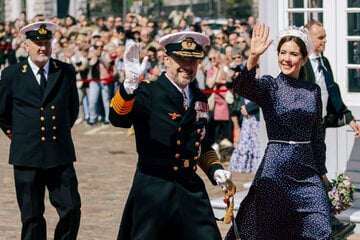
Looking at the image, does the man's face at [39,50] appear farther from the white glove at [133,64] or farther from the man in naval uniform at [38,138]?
the white glove at [133,64]

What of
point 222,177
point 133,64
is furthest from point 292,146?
point 133,64

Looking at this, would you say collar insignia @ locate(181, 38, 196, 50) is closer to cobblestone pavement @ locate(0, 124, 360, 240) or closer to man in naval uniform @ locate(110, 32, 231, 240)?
man in naval uniform @ locate(110, 32, 231, 240)

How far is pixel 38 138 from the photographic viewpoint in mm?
8875

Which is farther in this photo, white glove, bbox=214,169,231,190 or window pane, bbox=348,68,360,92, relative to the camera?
window pane, bbox=348,68,360,92

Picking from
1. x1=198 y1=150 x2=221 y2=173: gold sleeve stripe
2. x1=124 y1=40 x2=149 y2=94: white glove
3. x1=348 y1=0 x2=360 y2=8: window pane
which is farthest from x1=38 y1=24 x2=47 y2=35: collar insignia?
x1=348 y1=0 x2=360 y2=8: window pane

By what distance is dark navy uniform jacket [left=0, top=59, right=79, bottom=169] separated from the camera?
8.83 m

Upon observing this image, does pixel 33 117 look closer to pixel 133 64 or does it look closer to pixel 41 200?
pixel 41 200

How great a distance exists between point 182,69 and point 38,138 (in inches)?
83.1

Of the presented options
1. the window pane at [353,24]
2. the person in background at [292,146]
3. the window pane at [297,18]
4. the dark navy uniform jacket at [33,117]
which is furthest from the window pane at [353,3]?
the dark navy uniform jacket at [33,117]

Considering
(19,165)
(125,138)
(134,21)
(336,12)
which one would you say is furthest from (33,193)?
(134,21)

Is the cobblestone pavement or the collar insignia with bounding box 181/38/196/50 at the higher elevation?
the collar insignia with bounding box 181/38/196/50

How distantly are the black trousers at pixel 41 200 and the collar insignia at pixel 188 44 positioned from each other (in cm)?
208

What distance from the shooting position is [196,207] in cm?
718

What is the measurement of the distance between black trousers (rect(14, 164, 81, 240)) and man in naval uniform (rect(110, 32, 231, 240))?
1607 millimetres
